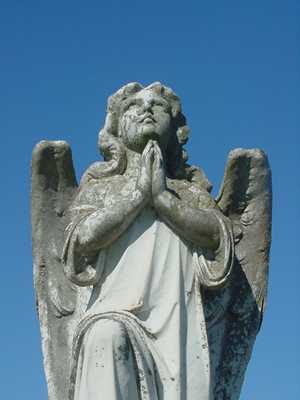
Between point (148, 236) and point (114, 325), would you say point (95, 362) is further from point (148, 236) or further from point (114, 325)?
point (148, 236)

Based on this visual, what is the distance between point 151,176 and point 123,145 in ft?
2.17

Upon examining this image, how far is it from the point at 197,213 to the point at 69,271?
1.13 meters

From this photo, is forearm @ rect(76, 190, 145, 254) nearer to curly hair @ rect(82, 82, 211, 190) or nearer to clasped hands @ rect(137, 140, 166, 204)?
clasped hands @ rect(137, 140, 166, 204)

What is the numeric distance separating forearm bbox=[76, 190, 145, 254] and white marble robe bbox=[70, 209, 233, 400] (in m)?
0.15

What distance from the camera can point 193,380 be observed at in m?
9.22

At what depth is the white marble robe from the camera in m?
8.85

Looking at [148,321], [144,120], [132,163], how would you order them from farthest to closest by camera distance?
1. [132,163]
2. [144,120]
3. [148,321]

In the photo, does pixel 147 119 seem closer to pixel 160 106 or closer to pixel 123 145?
pixel 160 106

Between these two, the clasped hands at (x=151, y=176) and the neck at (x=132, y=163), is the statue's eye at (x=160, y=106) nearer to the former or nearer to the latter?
the neck at (x=132, y=163)

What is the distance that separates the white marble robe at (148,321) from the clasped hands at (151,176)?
231 mm

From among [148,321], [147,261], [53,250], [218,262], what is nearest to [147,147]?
[147,261]

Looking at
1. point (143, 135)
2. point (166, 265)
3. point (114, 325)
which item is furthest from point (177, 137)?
point (114, 325)

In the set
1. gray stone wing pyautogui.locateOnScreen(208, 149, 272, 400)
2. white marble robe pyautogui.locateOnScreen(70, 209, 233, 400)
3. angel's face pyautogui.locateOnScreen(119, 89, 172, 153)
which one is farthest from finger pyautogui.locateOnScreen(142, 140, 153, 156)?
gray stone wing pyautogui.locateOnScreen(208, 149, 272, 400)

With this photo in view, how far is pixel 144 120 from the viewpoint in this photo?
9922 mm
